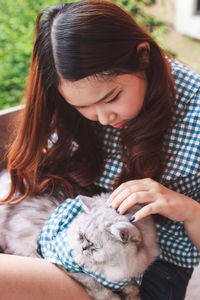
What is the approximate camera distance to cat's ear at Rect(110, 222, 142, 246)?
0.88m

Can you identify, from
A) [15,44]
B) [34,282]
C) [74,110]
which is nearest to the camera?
[34,282]

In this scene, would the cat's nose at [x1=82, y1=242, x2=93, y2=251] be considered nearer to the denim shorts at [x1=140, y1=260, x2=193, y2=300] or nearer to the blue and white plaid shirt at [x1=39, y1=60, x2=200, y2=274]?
the blue and white plaid shirt at [x1=39, y1=60, x2=200, y2=274]

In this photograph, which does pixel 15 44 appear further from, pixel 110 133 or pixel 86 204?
pixel 86 204

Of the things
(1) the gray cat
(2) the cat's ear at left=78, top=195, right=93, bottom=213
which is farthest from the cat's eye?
(2) the cat's ear at left=78, top=195, right=93, bottom=213

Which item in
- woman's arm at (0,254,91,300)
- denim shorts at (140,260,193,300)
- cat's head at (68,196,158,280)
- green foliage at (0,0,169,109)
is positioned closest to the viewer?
woman's arm at (0,254,91,300)

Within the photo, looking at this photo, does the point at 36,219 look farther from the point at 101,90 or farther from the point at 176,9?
the point at 176,9

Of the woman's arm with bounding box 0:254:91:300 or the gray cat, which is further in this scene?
the gray cat

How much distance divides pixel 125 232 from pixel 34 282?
292mm

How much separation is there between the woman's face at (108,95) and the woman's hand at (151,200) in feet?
0.76

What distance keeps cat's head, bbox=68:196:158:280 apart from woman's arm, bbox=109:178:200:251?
5 cm

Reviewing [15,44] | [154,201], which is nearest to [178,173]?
[154,201]

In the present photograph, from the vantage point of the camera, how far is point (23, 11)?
A: 244 cm

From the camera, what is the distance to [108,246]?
938 millimetres

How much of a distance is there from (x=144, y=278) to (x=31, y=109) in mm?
722
